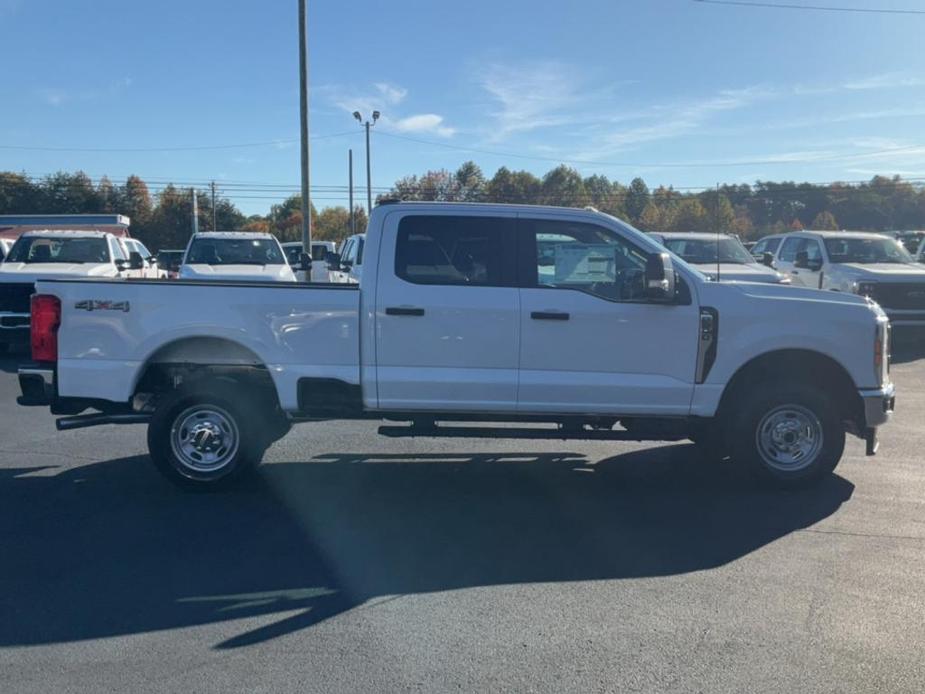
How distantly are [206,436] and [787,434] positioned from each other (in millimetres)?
4541

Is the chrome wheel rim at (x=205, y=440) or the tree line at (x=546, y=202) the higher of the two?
the tree line at (x=546, y=202)

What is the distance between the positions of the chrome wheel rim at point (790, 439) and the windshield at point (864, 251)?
11.0 metres

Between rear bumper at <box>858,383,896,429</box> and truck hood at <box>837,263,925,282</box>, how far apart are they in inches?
374

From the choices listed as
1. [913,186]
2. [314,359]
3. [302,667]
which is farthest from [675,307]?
[913,186]

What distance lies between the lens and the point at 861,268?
15.9 m

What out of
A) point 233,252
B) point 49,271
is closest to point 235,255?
point 233,252

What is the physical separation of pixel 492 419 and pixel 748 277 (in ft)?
28.2

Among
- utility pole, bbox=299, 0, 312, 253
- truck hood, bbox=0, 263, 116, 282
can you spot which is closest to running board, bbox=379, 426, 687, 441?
truck hood, bbox=0, 263, 116, 282

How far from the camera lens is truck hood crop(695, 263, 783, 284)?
13.9 metres

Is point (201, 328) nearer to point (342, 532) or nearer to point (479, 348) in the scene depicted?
point (342, 532)

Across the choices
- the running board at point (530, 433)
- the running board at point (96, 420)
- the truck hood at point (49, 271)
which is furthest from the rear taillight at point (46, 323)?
the truck hood at point (49, 271)

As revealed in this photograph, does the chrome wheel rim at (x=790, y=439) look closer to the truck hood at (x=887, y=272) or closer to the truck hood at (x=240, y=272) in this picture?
the truck hood at (x=240, y=272)

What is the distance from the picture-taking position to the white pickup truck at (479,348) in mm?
6648

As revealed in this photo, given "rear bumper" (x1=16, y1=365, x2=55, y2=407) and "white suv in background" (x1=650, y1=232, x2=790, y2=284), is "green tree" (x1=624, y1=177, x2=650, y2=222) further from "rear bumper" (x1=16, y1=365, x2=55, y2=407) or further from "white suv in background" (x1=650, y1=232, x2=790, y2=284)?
"rear bumper" (x1=16, y1=365, x2=55, y2=407)
